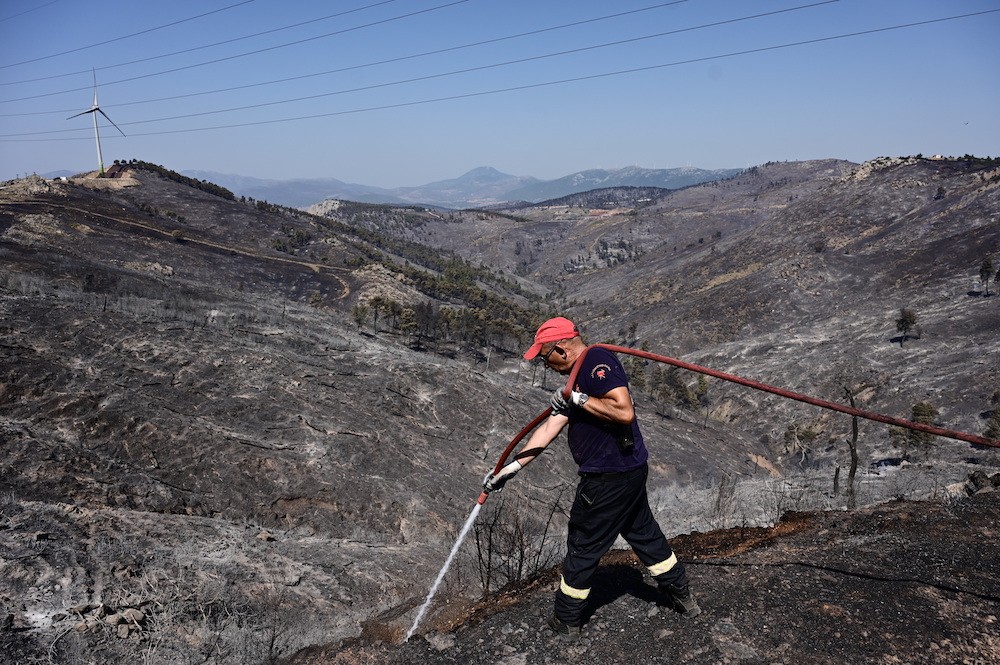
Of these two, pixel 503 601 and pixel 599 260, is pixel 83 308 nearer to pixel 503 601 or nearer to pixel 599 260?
pixel 503 601

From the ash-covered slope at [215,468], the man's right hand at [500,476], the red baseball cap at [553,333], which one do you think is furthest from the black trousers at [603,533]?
the ash-covered slope at [215,468]

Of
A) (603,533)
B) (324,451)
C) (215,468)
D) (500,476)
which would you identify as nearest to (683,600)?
(603,533)

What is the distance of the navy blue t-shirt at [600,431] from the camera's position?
4281mm

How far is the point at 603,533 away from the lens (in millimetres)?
4363

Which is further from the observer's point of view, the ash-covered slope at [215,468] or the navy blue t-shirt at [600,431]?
the ash-covered slope at [215,468]

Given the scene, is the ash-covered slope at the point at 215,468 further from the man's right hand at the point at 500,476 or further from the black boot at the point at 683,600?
the black boot at the point at 683,600

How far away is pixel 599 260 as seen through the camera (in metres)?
164

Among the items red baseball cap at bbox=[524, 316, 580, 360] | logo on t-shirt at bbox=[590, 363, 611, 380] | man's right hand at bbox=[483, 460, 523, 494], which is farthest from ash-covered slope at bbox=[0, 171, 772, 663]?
logo on t-shirt at bbox=[590, 363, 611, 380]

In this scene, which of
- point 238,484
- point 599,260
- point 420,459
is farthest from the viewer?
point 599,260

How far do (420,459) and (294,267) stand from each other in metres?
51.4

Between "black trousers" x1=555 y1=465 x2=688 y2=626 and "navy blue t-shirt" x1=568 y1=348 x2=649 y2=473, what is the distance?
101 millimetres

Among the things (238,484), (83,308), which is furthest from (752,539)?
(83,308)

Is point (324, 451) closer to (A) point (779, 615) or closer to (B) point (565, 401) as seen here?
(B) point (565, 401)

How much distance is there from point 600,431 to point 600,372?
523mm
